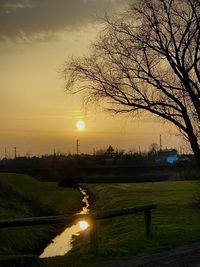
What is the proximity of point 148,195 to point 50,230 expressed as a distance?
18.9 meters

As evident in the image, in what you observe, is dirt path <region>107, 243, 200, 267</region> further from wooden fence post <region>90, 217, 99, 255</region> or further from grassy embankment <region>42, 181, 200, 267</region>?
wooden fence post <region>90, 217, 99, 255</region>

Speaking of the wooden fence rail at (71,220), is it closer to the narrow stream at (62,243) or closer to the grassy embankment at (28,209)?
the grassy embankment at (28,209)

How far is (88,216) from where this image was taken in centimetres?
1466

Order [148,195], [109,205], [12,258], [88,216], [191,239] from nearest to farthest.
A: 1. [12,258]
2. [88,216]
3. [191,239]
4. [109,205]
5. [148,195]

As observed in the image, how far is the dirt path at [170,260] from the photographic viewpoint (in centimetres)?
1242

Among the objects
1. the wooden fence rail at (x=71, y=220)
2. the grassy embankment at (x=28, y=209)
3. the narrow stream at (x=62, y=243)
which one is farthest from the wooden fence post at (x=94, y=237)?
the narrow stream at (x=62, y=243)

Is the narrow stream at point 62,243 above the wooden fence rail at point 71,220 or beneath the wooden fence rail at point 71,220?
beneath

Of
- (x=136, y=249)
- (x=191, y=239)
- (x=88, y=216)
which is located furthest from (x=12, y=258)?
(x=191, y=239)

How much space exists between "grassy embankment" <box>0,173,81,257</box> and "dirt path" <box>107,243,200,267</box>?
22.7ft

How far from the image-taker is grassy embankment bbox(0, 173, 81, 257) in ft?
75.9

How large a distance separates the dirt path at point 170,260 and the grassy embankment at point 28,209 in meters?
A: 6.93

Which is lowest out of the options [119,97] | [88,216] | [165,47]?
[88,216]

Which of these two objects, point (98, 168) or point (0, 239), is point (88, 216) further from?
point (98, 168)

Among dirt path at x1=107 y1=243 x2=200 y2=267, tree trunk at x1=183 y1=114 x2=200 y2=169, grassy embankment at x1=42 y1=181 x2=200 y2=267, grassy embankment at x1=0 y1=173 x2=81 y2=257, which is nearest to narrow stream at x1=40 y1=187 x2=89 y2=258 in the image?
grassy embankment at x1=0 y1=173 x2=81 y2=257
